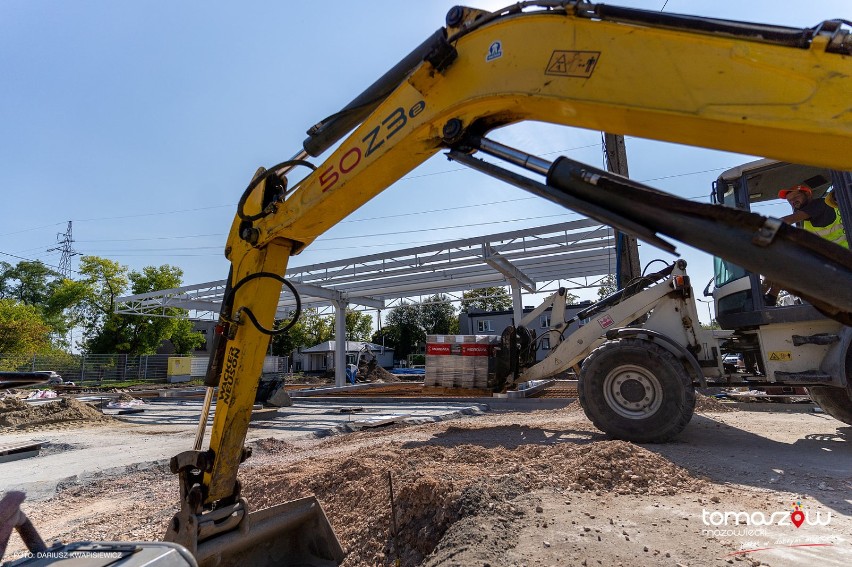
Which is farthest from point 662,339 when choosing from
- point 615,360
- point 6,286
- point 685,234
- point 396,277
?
point 6,286

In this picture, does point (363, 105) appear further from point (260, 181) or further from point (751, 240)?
point (751, 240)

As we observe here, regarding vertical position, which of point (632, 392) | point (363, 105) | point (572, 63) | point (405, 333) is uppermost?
point (405, 333)

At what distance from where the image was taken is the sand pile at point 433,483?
11.0 feet

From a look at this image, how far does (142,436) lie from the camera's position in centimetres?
948

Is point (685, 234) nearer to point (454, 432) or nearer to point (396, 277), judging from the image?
point (454, 432)

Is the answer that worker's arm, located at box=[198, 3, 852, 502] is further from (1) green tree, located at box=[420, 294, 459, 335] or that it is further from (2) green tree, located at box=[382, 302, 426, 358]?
(1) green tree, located at box=[420, 294, 459, 335]

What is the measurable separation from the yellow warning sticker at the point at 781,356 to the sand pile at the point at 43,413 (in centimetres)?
1381

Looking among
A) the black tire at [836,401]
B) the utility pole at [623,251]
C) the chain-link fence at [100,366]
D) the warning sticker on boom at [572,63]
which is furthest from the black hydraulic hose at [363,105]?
the chain-link fence at [100,366]

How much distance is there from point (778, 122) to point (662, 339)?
192 inches

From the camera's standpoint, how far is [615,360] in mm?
6051

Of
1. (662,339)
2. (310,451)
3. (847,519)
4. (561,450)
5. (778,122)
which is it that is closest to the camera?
(778,122)

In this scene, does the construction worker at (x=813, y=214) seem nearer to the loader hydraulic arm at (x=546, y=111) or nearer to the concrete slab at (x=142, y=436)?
the loader hydraulic arm at (x=546, y=111)

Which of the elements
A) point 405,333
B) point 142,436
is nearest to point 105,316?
point 405,333

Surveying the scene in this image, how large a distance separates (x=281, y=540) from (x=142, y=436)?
7954mm
